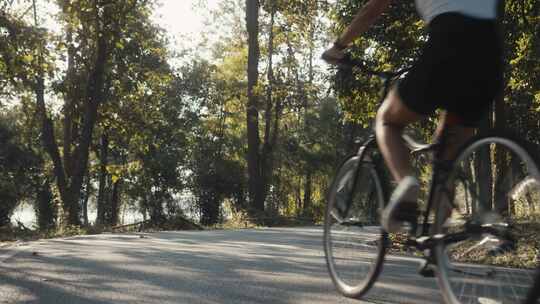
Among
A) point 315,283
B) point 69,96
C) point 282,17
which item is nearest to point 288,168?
point 282,17

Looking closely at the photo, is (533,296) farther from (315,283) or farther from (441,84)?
(315,283)

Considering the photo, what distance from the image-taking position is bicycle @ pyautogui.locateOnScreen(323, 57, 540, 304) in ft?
8.77

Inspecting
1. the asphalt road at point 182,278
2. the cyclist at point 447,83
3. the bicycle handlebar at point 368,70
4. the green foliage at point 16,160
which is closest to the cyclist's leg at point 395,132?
the cyclist at point 447,83

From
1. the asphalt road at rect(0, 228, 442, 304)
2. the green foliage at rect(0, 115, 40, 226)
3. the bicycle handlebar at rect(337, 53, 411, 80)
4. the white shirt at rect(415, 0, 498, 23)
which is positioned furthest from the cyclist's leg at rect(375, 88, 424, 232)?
the green foliage at rect(0, 115, 40, 226)

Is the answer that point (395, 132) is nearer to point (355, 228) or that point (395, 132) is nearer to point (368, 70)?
point (368, 70)

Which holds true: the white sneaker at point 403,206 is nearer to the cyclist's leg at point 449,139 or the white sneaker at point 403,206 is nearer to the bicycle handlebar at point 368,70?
the cyclist's leg at point 449,139

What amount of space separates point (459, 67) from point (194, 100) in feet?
Answer: 154

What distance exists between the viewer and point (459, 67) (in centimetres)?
293

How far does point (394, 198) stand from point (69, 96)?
18.7 metres

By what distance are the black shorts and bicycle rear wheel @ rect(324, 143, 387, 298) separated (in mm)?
919

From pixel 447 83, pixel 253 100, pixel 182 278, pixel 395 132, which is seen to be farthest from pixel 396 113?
pixel 253 100

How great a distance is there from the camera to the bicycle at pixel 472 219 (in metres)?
2.67

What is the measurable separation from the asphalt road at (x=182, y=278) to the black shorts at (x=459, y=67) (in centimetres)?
139

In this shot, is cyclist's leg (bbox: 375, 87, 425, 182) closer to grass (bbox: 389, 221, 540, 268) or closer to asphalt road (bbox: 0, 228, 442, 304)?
grass (bbox: 389, 221, 540, 268)
